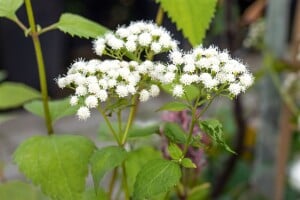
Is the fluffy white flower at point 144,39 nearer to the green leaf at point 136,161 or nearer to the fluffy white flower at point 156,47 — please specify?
the fluffy white flower at point 156,47

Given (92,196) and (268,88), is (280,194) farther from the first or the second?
(92,196)

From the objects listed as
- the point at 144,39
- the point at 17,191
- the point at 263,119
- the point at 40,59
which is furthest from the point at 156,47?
the point at 263,119

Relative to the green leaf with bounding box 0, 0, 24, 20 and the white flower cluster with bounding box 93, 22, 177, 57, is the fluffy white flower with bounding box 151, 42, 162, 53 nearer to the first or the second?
the white flower cluster with bounding box 93, 22, 177, 57

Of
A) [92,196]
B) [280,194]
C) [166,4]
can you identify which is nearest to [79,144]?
[92,196]

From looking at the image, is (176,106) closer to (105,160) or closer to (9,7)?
(105,160)

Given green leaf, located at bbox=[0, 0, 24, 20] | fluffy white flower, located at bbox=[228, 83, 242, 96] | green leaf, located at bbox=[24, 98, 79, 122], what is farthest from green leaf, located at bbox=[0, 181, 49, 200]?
fluffy white flower, located at bbox=[228, 83, 242, 96]

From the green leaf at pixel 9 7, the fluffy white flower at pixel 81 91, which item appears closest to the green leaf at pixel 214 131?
the fluffy white flower at pixel 81 91
